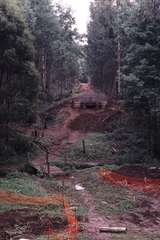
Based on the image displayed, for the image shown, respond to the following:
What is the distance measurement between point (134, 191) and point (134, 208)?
2.18 metres

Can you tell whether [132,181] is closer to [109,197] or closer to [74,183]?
[74,183]

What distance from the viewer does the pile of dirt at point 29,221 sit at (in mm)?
12805

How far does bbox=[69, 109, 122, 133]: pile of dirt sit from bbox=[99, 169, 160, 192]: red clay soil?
12.1 m

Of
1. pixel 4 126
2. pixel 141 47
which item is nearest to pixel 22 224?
pixel 4 126

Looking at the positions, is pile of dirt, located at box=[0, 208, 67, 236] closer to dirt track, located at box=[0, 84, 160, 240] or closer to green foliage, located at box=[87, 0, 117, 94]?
dirt track, located at box=[0, 84, 160, 240]

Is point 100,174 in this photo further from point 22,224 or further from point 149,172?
point 22,224

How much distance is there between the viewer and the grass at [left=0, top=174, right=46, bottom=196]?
17.3 meters

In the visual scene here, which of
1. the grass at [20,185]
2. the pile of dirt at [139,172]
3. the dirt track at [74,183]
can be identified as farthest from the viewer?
the pile of dirt at [139,172]

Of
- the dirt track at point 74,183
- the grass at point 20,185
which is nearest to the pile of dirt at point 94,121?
the dirt track at point 74,183

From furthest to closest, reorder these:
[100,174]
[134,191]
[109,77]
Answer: [109,77] < [100,174] < [134,191]

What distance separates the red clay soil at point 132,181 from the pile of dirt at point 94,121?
12.1 metres

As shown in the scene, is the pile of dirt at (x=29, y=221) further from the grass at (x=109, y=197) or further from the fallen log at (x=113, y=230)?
the grass at (x=109, y=197)

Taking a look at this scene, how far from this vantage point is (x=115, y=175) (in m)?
21.3

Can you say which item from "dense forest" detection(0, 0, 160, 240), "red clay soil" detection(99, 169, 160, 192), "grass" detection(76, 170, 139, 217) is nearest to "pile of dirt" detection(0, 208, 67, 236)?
"dense forest" detection(0, 0, 160, 240)
